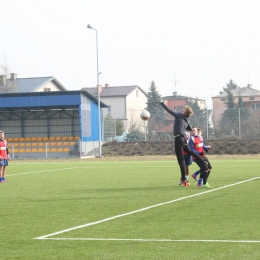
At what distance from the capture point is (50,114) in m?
57.8

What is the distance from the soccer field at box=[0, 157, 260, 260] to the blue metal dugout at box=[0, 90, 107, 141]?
37032mm

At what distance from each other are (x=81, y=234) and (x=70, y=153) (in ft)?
140

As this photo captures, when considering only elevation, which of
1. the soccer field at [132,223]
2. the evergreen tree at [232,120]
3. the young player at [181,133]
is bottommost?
the soccer field at [132,223]

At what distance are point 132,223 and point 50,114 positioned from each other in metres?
48.7

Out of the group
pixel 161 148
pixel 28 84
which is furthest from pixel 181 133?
pixel 28 84

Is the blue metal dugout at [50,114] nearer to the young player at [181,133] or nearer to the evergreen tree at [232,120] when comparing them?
the evergreen tree at [232,120]

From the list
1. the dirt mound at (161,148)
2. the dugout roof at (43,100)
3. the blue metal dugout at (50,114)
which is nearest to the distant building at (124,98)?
the blue metal dugout at (50,114)

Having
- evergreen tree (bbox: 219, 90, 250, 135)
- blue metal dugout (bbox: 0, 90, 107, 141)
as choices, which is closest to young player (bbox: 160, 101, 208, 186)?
blue metal dugout (bbox: 0, 90, 107, 141)

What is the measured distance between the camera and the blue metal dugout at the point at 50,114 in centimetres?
5325

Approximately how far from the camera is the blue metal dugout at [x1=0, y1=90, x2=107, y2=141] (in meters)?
53.2

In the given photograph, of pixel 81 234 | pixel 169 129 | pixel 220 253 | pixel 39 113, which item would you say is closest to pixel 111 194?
pixel 81 234

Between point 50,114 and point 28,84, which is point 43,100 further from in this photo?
point 28,84

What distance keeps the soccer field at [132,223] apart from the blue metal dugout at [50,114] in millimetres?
37032

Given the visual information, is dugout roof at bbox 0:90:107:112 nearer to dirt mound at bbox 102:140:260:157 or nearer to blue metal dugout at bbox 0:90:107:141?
blue metal dugout at bbox 0:90:107:141
